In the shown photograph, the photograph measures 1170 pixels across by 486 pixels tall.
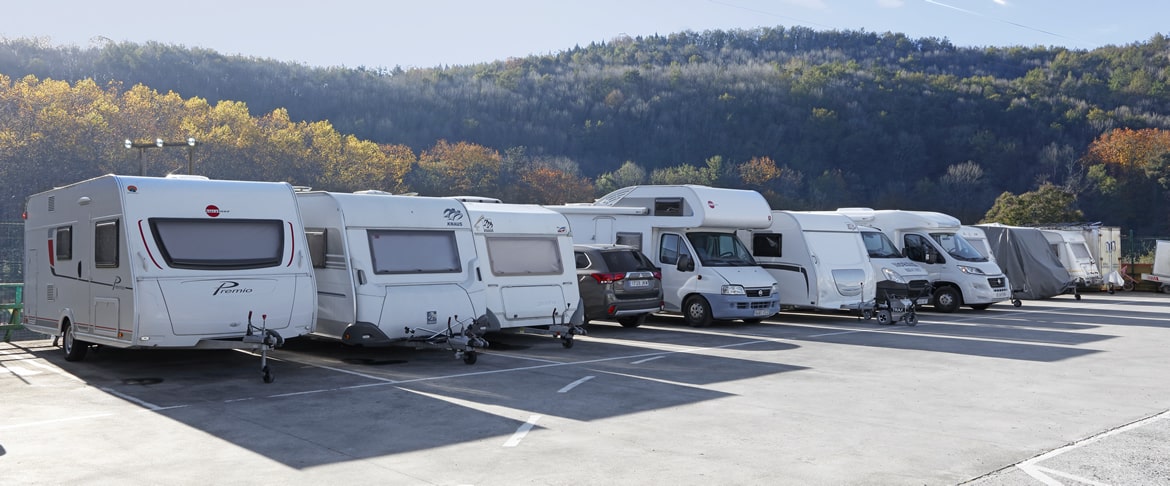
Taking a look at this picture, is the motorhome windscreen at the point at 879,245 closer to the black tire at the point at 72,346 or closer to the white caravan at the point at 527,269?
the white caravan at the point at 527,269

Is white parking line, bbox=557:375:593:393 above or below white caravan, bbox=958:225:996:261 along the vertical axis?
below

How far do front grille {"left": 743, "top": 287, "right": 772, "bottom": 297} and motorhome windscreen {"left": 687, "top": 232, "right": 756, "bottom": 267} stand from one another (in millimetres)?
627

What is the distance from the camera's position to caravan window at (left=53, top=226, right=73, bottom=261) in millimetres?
12375

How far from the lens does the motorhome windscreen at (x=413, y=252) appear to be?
12.8 metres

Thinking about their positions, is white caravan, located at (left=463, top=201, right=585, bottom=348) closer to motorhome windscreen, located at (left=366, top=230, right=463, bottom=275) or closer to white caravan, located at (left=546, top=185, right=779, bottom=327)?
motorhome windscreen, located at (left=366, top=230, right=463, bottom=275)

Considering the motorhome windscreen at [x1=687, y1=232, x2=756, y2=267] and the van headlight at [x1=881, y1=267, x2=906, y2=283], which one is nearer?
the motorhome windscreen at [x1=687, y1=232, x2=756, y2=267]

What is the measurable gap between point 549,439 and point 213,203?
18.6ft

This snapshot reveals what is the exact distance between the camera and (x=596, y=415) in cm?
914

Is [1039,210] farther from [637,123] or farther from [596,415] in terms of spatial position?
[637,123]

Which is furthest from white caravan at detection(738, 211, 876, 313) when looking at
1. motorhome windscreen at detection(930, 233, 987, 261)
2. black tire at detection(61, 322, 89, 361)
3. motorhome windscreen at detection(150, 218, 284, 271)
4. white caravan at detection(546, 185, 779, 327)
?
black tire at detection(61, 322, 89, 361)

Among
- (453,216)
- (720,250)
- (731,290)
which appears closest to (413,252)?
(453,216)

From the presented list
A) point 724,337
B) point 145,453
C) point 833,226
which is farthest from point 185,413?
point 833,226

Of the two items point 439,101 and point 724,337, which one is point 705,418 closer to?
point 724,337

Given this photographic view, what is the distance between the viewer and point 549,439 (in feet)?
26.4
